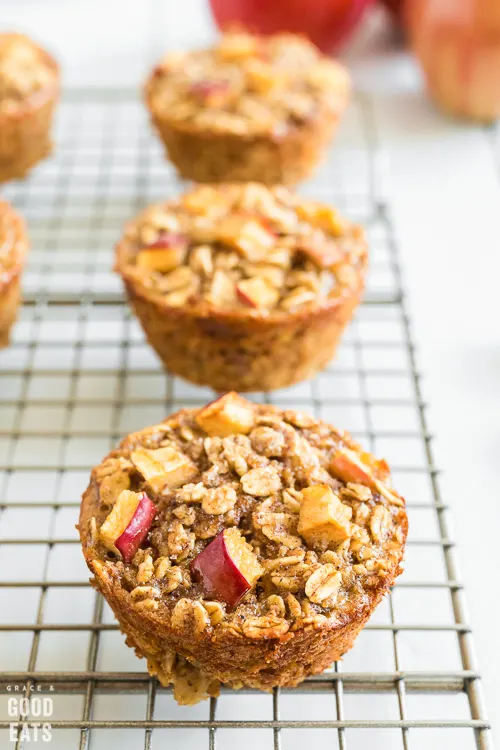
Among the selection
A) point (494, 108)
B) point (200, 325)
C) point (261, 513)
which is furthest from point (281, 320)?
point (494, 108)

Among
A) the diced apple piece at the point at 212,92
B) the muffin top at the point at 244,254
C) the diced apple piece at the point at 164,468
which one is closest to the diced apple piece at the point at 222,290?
the muffin top at the point at 244,254

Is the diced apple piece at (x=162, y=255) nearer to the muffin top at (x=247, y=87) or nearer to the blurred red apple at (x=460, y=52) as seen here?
the muffin top at (x=247, y=87)

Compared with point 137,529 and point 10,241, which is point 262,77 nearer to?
point 10,241

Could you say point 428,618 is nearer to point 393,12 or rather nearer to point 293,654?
point 293,654

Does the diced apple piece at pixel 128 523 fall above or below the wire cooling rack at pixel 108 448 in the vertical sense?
above

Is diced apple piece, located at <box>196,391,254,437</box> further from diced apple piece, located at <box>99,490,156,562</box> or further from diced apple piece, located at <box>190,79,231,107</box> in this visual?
diced apple piece, located at <box>190,79,231,107</box>
